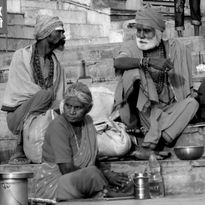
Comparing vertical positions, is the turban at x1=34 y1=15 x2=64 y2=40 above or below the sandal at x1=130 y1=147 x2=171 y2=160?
above

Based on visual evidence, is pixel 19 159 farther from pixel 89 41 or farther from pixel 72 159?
pixel 89 41

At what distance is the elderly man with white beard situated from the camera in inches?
413

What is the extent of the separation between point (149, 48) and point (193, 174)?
172 centimetres

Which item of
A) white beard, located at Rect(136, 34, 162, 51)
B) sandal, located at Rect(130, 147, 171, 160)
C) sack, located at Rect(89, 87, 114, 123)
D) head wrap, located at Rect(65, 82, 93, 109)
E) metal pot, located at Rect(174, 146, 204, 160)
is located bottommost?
sandal, located at Rect(130, 147, 171, 160)

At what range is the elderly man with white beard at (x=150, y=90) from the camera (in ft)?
34.4

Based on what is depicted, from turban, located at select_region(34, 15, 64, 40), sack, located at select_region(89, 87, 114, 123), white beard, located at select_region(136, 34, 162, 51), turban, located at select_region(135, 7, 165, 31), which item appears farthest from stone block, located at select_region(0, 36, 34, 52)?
turban, located at select_region(135, 7, 165, 31)

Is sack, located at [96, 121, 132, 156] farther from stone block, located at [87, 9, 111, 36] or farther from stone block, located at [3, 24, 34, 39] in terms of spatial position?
stone block, located at [87, 9, 111, 36]

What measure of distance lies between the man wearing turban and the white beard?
85cm

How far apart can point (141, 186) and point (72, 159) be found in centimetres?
70

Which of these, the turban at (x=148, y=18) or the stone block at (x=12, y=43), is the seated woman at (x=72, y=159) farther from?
the stone block at (x=12, y=43)

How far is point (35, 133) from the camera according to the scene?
34.4 ft

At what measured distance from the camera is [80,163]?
939 centimetres

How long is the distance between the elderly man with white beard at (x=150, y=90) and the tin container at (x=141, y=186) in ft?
4.42

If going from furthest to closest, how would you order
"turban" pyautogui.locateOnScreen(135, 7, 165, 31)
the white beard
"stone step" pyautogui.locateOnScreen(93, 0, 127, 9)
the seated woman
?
1. "stone step" pyautogui.locateOnScreen(93, 0, 127, 9)
2. the white beard
3. "turban" pyautogui.locateOnScreen(135, 7, 165, 31)
4. the seated woman
